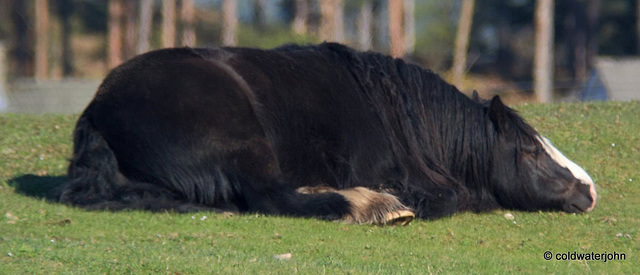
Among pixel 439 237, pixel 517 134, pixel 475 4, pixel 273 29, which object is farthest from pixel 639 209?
pixel 475 4

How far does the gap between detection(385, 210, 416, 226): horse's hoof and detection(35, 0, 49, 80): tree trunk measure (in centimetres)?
4092

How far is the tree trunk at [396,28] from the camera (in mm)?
23844

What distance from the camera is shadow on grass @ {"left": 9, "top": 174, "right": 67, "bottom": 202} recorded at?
6.52 meters

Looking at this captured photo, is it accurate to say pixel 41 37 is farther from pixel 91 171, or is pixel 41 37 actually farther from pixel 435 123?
pixel 435 123

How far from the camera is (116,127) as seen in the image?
5.86 metres

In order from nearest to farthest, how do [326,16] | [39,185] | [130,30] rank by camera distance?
1. [39,185]
2. [326,16]
3. [130,30]

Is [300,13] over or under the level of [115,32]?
over

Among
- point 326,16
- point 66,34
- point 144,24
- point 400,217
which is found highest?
point 400,217

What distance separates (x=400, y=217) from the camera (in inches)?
227

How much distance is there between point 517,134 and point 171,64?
10.0 ft

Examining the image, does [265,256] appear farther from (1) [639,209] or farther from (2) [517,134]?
(1) [639,209]

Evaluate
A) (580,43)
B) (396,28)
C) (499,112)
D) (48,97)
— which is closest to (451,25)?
(580,43)

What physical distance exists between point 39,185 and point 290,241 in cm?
319

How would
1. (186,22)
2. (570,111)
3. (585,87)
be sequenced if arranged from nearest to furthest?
(570,111) → (585,87) → (186,22)
